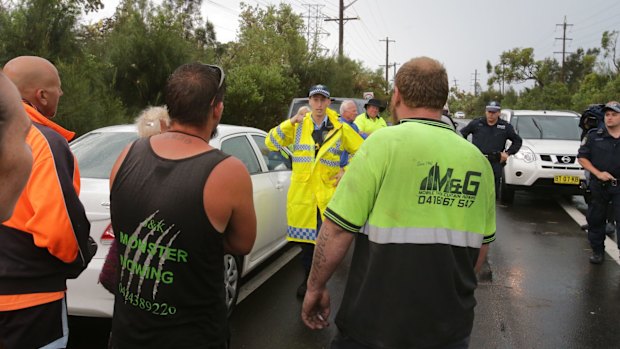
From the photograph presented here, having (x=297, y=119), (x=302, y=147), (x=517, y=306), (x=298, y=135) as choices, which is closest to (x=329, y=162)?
(x=302, y=147)

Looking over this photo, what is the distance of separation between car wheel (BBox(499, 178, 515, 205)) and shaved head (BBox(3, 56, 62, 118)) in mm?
8961

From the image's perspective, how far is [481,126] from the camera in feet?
27.0

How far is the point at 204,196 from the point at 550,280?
16.1 ft

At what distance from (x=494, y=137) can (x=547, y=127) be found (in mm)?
3510

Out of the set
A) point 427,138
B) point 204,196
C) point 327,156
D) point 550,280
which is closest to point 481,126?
point 550,280

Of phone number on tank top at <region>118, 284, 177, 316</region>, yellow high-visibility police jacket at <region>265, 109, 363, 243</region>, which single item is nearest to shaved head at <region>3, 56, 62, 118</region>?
phone number on tank top at <region>118, 284, 177, 316</region>

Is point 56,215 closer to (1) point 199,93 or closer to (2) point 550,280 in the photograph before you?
(1) point 199,93

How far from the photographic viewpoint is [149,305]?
1.95m

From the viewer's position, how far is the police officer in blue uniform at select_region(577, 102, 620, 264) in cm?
585

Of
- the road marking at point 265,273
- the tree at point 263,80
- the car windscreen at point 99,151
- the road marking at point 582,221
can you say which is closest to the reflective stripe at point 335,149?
the road marking at point 265,273

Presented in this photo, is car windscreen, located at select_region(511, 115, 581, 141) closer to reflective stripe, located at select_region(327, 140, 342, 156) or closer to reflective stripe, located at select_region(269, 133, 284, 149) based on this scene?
reflective stripe, located at select_region(327, 140, 342, 156)

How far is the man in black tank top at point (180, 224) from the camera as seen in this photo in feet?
6.12

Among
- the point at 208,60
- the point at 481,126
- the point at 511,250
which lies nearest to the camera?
the point at 511,250

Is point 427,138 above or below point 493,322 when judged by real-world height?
above
